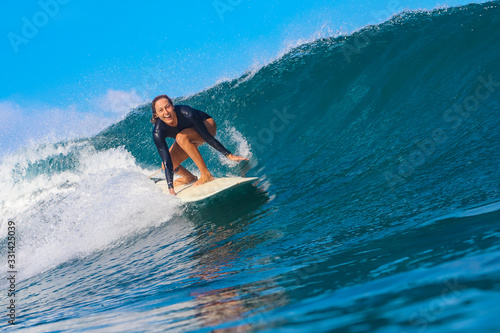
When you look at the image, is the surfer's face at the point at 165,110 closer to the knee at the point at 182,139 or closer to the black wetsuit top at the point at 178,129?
the black wetsuit top at the point at 178,129

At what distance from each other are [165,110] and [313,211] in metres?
2.43

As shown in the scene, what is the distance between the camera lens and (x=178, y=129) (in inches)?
219

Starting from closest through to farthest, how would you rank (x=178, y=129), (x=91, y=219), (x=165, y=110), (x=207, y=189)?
1. (x=165, y=110)
2. (x=207, y=189)
3. (x=178, y=129)
4. (x=91, y=219)

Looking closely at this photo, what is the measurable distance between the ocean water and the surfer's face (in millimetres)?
1175

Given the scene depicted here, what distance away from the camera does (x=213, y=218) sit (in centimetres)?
498

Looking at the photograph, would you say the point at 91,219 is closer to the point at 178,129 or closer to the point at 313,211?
the point at 178,129

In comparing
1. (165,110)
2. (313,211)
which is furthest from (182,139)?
(313,211)

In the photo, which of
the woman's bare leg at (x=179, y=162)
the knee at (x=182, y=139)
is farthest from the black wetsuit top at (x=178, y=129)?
the woman's bare leg at (x=179, y=162)

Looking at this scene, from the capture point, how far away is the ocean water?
1.63m

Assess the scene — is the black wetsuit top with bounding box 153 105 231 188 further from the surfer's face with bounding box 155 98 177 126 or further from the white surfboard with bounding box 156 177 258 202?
the white surfboard with bounding box 156 177 258 202

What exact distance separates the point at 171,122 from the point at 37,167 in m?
8.06

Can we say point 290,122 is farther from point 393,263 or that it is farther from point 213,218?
point 393,263

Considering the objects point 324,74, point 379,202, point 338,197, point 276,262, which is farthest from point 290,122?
point 276,262

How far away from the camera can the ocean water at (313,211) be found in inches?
64.1
